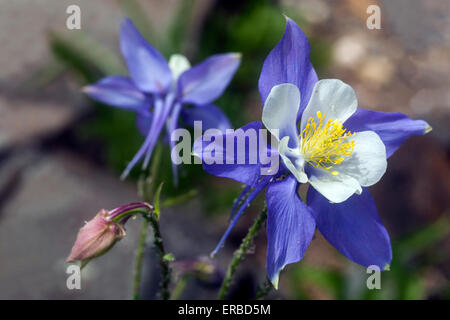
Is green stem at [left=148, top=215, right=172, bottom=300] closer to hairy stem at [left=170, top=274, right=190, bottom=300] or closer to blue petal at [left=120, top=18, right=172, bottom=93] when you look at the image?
hairy stem at [left=170, top=274, right=190, bottom=300]

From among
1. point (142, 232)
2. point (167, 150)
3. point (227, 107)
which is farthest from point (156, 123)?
point (227, 107)

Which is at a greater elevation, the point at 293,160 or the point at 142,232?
the point at 293,160

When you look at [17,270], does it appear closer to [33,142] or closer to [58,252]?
[58,252]

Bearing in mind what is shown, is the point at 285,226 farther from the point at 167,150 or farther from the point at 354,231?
the point at 167,150

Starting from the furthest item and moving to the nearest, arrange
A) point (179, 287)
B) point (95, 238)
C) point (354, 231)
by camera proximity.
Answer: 1. point (179, 287)
2. point (354, 231)
3. point (95, 238)

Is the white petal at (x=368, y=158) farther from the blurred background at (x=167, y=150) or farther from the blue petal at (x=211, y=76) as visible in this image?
the blurred background at (x=167, y=150)

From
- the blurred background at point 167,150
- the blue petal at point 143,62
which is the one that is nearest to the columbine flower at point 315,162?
the blue petal at point 143,62

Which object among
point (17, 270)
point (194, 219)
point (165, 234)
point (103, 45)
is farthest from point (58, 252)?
point (103, 45)
